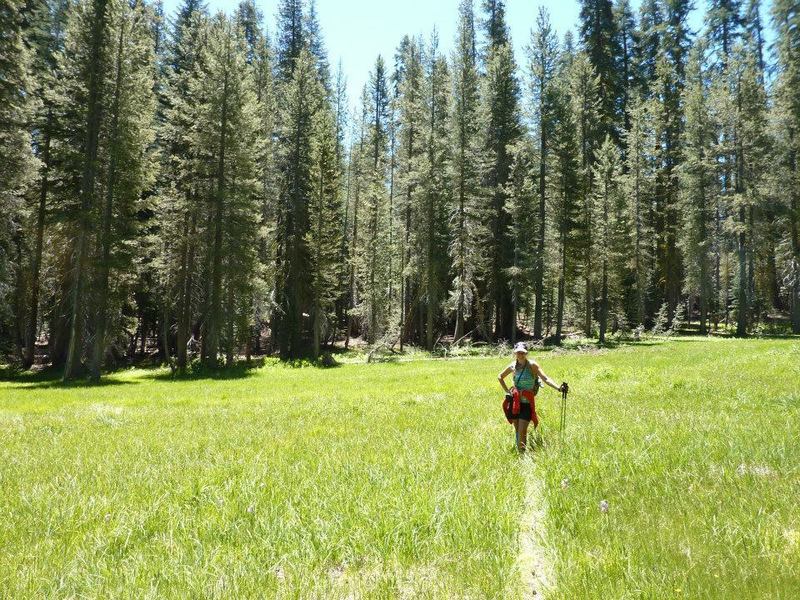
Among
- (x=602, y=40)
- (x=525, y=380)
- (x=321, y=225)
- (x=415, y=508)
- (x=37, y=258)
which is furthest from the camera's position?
(x=602, y=40)

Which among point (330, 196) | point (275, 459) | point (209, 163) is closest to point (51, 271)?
point (209, 163)

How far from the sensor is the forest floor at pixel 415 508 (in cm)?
335

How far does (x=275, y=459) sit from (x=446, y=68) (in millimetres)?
45262

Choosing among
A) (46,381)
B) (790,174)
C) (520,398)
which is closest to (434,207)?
(46,381)

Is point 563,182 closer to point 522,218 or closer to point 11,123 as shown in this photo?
point 522,218

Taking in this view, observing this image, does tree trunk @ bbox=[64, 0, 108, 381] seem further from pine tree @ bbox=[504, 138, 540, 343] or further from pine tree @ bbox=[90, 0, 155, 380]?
pine tree @ bbox=[504, 138, 540, 343]

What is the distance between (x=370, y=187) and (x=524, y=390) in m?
39.2

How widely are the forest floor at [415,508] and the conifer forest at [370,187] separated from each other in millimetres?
21587

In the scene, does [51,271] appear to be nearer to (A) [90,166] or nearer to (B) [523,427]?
(A) [90,166]

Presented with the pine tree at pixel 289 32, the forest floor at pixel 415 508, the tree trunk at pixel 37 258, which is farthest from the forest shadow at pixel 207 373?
the pine tree at pixel 289 32

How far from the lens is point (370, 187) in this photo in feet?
146

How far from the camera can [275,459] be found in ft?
22.5

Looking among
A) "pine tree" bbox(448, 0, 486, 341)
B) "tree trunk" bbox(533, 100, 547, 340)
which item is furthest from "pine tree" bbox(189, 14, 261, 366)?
"tree trunk" bbox(533, 100, 547, 340)

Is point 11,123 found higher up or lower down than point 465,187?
lower down
